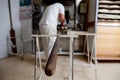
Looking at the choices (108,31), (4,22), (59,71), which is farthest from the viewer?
(4,22)

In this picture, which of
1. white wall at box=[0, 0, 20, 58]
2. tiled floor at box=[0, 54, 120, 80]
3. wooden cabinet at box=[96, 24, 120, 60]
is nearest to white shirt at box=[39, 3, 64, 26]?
tiled floor at box=[0, 54, 120, 80]

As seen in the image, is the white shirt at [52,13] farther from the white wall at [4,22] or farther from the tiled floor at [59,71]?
the white wall at [4,22]

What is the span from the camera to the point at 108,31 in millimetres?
3957

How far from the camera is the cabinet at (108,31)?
394cm

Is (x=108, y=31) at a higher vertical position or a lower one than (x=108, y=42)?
higher

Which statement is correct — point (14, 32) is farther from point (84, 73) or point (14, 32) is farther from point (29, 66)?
point (84, 73)

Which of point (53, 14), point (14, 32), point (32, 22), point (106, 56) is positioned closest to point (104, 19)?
point (106, 56)

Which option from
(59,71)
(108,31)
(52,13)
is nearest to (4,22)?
(52,13)

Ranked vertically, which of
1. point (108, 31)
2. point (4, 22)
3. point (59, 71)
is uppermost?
point (4, 22)

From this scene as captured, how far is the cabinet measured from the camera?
3.94 metres

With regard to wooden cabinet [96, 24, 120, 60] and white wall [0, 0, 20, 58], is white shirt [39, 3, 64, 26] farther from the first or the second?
white wall [0, 0, 20, 58]

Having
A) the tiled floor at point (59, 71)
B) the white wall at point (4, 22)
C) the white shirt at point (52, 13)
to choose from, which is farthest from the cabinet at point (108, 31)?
the white wall at point (4, 22)

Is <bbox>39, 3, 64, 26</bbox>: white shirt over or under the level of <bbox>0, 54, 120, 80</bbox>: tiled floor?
over

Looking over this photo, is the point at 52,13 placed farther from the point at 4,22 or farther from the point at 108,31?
the point at 4,22
